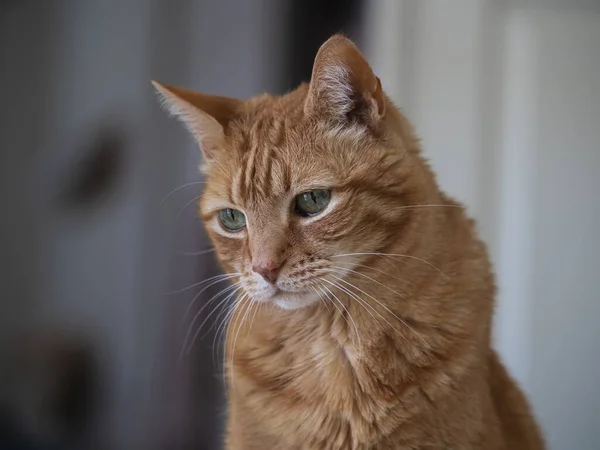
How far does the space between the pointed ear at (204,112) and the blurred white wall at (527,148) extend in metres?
0.52

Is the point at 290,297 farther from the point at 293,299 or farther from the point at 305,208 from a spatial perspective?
the point at 305,208

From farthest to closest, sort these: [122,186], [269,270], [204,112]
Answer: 1. [122,186]
2. [204,112]
3. [269,270]

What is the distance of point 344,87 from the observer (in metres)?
0.96

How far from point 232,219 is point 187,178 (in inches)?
19.6

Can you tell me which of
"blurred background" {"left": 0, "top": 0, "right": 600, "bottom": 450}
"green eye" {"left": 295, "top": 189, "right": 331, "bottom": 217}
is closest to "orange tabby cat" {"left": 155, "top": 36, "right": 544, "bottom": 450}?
"green eye" {"left": 295, "top": 189, "right": 331, "bottom": 217}

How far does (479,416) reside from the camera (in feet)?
3.16

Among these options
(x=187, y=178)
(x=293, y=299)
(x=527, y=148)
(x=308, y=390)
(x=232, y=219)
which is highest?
(x=527, y=148)

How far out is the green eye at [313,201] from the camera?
97 cm

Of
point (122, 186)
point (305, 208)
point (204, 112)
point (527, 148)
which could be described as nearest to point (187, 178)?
point (122, 186)

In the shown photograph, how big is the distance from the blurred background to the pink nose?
0.55 metres

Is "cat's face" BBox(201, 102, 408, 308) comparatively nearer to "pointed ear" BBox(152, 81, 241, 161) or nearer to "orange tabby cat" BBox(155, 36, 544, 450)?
"orange tabby cat" BBox(155, 36, 544, 450)

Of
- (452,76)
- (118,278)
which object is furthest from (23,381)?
(452,76)

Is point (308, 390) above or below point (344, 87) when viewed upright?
below

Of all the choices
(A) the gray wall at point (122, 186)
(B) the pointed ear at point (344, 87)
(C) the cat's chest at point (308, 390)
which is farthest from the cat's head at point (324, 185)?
(A) the gray wall at point (122, 186)
